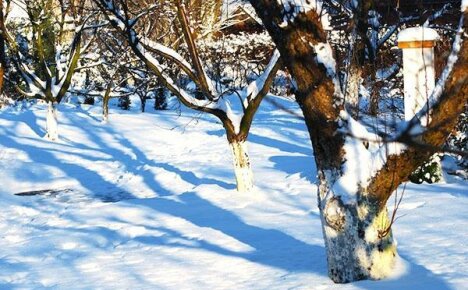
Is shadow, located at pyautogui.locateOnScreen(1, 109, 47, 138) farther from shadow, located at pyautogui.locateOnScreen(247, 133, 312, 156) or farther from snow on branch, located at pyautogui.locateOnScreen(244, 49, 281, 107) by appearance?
snow on branch, located at pyautogui.locateOnScreen(244, 49, 281, 107)

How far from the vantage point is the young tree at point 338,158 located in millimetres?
4715

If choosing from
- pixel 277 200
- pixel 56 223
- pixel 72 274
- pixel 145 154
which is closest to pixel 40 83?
pixel 145 154

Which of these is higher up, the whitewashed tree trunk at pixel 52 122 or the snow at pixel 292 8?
the snow at pixel 292 8

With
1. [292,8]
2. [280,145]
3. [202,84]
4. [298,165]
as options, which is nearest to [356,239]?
[292,8]

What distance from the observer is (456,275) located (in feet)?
16.0

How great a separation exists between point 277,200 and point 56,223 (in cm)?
299

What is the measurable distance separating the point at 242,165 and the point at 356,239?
530 centimetres

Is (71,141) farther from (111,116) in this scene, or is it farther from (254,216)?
(254,216)

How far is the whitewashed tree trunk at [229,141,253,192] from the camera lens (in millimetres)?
9984

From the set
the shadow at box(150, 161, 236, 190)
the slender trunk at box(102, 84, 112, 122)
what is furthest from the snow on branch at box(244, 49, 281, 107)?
the slender trunk at box(102, 84, 112, 122)

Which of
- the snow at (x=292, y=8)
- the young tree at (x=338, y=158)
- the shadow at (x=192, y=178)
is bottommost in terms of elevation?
the shadow at (x=192, y=178)

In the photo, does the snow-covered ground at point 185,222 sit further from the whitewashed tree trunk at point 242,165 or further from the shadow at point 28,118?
the shadow at point 28,118

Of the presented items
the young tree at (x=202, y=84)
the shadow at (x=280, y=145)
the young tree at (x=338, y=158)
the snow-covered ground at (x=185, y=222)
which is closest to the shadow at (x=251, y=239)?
the snow-covered ground at (x=185, y=222)

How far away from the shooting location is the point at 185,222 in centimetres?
862
